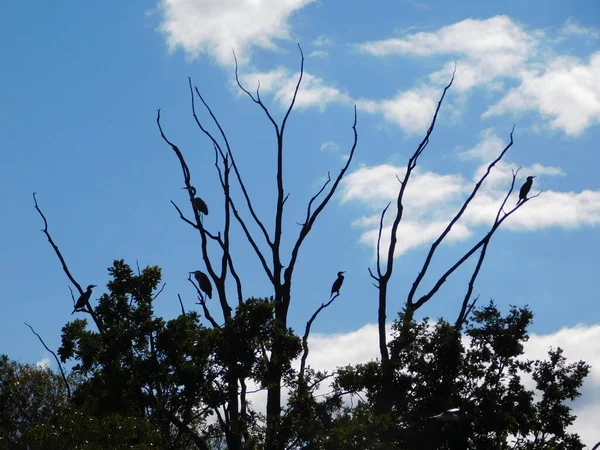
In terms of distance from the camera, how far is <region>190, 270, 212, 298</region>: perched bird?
828 inches

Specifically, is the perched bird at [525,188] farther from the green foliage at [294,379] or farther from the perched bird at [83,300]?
the perched bird at [83,300]

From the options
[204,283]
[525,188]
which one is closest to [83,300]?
[204,283]

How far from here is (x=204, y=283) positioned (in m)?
21.1

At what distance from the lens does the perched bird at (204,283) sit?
21038 millimetres

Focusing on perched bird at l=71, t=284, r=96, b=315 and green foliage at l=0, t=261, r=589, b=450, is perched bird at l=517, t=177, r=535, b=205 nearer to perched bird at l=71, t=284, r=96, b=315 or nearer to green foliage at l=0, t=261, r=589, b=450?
green foliage at l=0, t=261, r=589, b=450

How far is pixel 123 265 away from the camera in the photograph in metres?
16.8

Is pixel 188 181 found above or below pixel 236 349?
above

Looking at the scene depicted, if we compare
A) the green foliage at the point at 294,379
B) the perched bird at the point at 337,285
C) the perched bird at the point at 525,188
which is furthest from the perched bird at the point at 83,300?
the perched bird at the point at 525,188

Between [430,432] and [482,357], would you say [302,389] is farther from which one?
[482,357]

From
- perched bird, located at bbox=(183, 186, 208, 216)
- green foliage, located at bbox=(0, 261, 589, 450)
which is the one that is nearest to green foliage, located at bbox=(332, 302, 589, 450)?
green foliage, located at bbox=(0, 261, 589, 450)

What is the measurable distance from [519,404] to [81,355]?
7930 mm

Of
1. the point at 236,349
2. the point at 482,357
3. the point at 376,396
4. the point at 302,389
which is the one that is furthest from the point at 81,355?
the point at 482,357

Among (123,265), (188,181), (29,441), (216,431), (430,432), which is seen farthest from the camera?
(188,181)

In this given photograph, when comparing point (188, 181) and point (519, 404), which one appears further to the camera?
point (188, 181)
